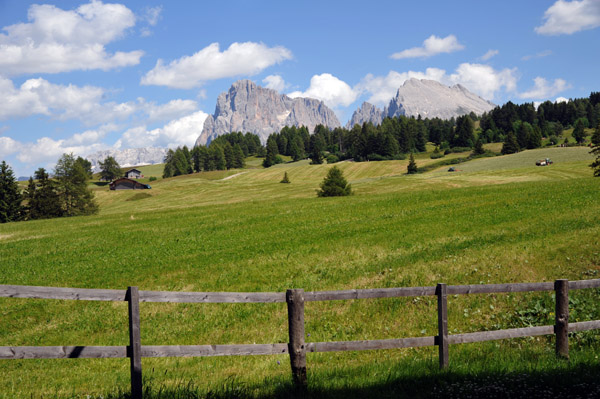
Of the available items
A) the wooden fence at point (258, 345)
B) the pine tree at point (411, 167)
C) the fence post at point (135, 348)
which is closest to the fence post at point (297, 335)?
the wooden fence at point (258, 345)

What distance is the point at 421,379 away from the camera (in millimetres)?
7770

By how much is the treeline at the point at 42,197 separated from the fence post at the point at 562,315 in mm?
79445

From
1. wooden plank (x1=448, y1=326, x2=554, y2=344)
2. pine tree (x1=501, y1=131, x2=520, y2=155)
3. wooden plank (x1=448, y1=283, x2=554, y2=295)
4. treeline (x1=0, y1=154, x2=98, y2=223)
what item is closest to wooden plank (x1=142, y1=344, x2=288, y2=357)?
wooden plank (x1=448, y1=326, x2=554, y2=344)

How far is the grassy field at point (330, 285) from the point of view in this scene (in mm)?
8383

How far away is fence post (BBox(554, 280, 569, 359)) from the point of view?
8.55 m

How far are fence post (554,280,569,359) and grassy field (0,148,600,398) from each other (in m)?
0.42

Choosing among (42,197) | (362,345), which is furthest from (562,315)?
(42,197)

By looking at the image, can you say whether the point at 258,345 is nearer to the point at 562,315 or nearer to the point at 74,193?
the point at 562,315

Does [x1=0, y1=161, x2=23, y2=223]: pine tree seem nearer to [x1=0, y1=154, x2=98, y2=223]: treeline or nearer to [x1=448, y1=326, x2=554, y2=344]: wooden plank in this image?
[x1=0, y1=154, x2=98, y2=223]: treeline

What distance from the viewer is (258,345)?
7.24 metres

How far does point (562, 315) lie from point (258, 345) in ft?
20.7

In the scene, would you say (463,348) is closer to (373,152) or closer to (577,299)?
(577,299)

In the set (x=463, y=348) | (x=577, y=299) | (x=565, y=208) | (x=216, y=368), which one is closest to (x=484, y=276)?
(x=577, y=299)

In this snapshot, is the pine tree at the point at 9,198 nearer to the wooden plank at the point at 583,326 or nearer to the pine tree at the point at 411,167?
the wooden plank at the point at 583,326
